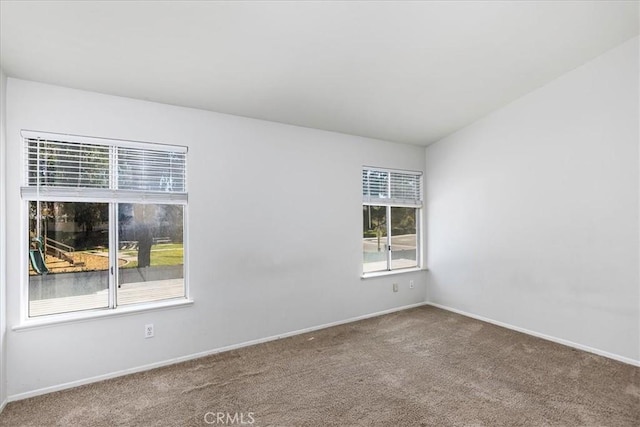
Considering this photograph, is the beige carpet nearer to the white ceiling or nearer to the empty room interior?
the empty room interior

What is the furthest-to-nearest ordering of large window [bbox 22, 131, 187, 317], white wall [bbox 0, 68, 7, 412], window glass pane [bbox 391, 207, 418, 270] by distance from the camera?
window glass pane [bbox 391, 207, 418, 270] → large window [bbox 22, 131, 187, 317] → white wall [bbox 0, 68, 7, 412]

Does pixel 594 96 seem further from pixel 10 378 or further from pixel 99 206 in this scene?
pixel 10 378

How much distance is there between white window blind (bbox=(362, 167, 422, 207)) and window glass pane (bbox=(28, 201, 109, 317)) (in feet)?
9.68

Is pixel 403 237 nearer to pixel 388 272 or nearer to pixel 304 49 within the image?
pixel 388 272

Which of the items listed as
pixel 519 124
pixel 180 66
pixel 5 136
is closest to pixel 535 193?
pixel 519 124

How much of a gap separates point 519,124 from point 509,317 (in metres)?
2.30

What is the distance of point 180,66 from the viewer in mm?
→ 2486

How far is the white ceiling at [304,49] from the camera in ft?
6.68

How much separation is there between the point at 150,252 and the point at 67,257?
0.61 metres

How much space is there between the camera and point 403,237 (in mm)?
4773

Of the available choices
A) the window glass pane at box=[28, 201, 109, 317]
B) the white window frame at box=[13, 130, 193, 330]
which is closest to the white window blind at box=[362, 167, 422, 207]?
the white window frame at box=[13, 130, 193, 330]

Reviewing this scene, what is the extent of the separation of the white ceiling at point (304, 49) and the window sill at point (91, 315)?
1848 millimetres

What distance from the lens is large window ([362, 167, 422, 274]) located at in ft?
14.3

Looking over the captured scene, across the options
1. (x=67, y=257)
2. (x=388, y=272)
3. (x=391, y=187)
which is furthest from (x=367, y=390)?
(x=391, y=187)
